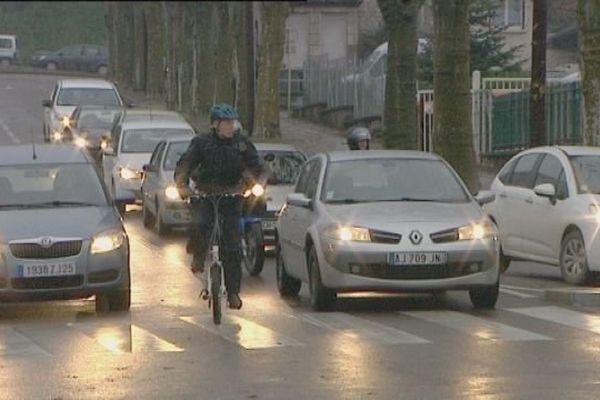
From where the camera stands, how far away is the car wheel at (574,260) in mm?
17094

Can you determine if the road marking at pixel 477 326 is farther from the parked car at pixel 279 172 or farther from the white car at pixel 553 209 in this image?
the parked car at pixel 279 172

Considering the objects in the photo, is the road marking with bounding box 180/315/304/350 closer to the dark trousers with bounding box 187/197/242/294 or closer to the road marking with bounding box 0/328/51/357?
the dark trousers with bounding box 187/197/242/294

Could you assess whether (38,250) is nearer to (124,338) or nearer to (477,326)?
(124,338)

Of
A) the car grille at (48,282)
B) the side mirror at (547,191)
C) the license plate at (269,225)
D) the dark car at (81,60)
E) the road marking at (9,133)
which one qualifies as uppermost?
the dark car at (81,60)

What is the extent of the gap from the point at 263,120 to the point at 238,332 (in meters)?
28.4

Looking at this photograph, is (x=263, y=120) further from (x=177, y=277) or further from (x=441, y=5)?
(x=177, y=277)

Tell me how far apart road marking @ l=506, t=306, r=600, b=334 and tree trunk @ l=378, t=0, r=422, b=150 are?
11625 millimetres

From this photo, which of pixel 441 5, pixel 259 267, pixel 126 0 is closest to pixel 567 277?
Answer: pixel 259 267

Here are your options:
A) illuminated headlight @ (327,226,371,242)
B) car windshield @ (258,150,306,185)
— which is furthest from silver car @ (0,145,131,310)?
car windshield @ (258,150,306,185)

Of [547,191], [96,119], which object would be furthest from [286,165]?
[96,119]

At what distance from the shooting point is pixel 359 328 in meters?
13.6

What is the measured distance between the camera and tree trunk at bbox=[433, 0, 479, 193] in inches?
945

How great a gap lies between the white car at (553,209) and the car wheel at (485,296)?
6.97ft

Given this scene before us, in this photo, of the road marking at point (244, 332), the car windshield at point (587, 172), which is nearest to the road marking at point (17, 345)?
the road marking at point (244, 332)
